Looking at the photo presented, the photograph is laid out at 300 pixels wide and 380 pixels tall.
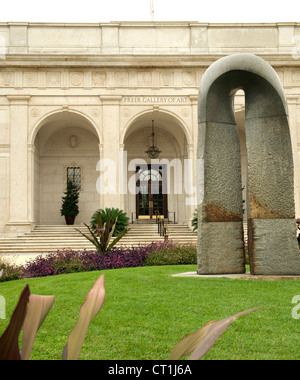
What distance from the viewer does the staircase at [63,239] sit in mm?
18337

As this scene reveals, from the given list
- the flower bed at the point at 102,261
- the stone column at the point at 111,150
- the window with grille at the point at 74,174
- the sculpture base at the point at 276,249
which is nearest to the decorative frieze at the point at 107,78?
the stone column at the point at 111,150

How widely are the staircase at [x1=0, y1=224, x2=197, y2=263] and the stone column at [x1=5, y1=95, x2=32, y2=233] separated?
807mm

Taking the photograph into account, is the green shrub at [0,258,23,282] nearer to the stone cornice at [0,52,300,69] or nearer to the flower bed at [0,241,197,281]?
the flower bed at [0,241,197,281]

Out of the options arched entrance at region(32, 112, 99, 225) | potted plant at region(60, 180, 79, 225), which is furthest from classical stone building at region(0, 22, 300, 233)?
arched entrance at region(32, 112, 99, 225)

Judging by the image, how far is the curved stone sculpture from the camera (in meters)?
6.88

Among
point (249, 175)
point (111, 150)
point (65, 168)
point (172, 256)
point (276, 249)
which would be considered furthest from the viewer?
point (65, 168)

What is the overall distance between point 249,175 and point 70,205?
18.4 m

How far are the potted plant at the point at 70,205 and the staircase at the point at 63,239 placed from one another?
2.65 m

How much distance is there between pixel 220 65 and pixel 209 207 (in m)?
2.43

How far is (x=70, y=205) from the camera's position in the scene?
24281 mm

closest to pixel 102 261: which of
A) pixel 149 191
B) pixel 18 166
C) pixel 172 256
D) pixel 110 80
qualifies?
pixel 172 256

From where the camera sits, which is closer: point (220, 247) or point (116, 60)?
point (220, 247)

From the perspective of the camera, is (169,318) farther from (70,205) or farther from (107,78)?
(70,205)
